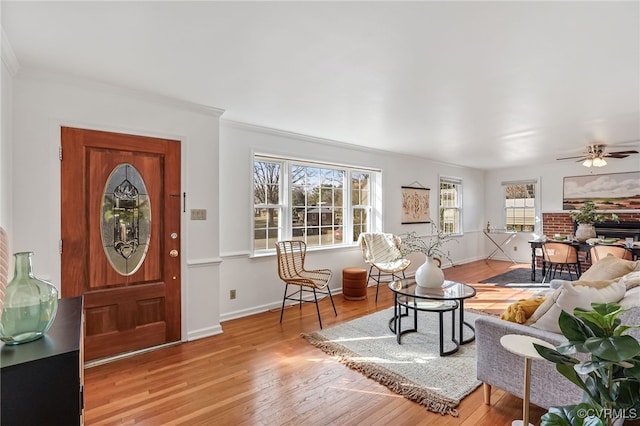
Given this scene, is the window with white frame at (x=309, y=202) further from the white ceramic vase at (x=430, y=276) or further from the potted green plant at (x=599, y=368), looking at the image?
the potted green plant at (x=599, y=368)

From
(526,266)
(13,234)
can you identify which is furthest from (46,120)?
(526,266)

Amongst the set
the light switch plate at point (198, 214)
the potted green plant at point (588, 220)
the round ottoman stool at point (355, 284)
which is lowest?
the round ottoman stool at point (355, 284)

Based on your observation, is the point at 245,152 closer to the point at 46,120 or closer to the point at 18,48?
the point at 46,120

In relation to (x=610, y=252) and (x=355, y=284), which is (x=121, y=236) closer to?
(x=355, y=284)

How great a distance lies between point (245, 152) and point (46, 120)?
1850 mm

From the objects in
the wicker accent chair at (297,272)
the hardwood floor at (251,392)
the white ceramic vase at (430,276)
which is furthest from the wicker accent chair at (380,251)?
the hardwood floor at (251,392)

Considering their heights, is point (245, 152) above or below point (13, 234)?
above

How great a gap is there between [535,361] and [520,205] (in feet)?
22.2

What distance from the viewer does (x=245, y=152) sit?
3.80 metres

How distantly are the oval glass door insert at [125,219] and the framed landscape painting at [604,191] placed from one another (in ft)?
25.9

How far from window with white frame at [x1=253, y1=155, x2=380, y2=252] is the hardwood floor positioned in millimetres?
1525

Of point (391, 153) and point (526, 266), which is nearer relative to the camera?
point (391, 153)

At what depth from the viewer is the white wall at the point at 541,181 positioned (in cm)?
616

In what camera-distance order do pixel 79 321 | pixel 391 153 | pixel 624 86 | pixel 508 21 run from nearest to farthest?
pixel 79 321 < pixel 508 21 < pixel 624 86 < pixel 391 153
